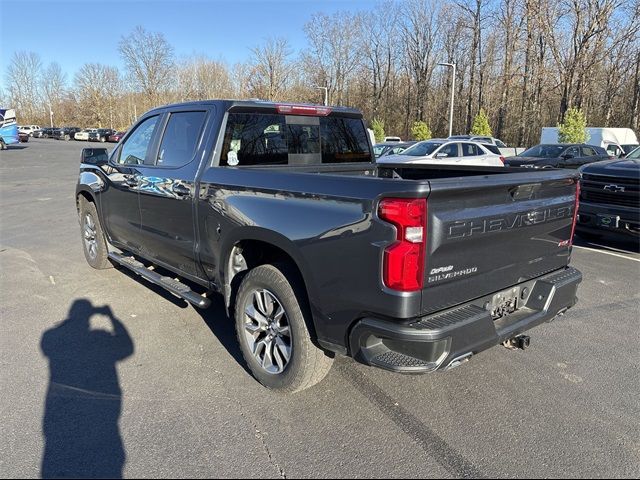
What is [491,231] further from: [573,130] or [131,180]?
[573,130]

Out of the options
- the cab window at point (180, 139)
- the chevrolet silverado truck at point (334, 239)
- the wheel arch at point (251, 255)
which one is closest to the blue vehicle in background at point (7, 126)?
the chevrolet silverado truck at point (334, 239)

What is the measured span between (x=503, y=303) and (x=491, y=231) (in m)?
0.57

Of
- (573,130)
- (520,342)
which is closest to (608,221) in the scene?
(520,342)

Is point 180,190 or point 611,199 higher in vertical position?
point 180,190

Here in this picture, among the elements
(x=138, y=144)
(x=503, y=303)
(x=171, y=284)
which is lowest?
(x=171, y=284)

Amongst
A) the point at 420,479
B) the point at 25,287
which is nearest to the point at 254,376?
the point at 420,479

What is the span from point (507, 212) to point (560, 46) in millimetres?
43458

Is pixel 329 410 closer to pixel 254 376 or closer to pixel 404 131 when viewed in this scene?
pixel 254 376

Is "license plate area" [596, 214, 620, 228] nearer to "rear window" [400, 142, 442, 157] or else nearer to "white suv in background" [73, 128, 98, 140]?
"rear window" [400, 142, 442, 157]

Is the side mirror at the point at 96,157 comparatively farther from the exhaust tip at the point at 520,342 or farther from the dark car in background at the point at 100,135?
the dark car in background at the point at 100,135

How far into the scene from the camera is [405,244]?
7.72ft

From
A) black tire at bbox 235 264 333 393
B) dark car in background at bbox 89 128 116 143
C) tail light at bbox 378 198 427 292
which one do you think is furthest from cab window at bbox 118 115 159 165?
dark car in background at bbox 89 128 116 143

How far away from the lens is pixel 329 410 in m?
3.01

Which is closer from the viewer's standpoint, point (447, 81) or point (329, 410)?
point (329, 410)
